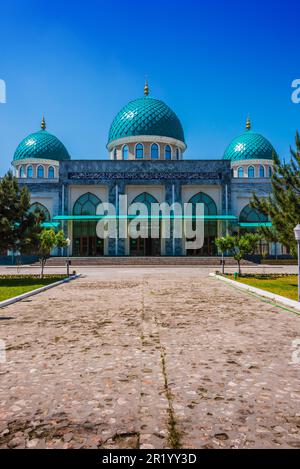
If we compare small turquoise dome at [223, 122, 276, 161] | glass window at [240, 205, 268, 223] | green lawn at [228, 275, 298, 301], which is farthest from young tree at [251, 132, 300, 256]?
small turquoise dome at [223, 122, 276, 161]

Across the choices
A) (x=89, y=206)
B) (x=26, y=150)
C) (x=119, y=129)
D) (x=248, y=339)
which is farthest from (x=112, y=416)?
(x=26, y=150)

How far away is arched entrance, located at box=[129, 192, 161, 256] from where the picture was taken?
35.0 meters

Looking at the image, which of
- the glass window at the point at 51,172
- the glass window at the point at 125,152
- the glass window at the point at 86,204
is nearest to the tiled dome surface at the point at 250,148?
the glass window at the point at 125,152

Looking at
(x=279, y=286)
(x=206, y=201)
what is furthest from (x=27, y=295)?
(x=206, y=201)

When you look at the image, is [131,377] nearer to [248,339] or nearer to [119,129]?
[248,339]

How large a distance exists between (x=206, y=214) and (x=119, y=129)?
13290mm

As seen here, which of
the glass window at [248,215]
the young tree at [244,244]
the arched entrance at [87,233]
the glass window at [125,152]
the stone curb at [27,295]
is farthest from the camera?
the glass window at [125,152]

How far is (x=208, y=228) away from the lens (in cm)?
3544

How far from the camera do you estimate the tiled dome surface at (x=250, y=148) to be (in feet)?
135

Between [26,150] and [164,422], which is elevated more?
[26,150]

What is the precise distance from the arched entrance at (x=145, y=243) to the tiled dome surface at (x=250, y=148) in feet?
44.7

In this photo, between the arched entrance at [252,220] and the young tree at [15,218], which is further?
the arched entrance at [252,220]

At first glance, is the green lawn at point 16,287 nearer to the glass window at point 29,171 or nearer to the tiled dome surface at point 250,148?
the glass window at point 29,171
